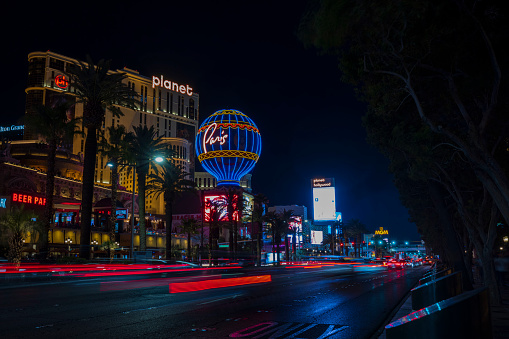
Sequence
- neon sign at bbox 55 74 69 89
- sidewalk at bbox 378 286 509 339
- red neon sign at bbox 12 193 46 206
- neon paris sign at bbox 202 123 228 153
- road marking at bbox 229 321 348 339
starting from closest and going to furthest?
road marking at bbox 229 321 348 339, sidewalk at bbox 378 286 509 339, red neon sign at bbox 12 193 46 206, neon paris sign at bbox 202 123 228 153, neon sign at bbox 55 74 69 89

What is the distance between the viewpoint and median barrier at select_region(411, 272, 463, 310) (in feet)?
24.2

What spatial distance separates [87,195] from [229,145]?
199 ft

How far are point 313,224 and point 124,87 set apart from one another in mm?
166103

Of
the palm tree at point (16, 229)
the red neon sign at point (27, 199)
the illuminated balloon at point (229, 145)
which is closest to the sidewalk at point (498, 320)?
the palm tree at point (16, 229)

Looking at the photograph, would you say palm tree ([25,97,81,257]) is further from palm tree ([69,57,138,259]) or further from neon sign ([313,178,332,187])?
neon sign ([313,178,332,187])

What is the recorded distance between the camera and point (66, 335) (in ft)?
27.8

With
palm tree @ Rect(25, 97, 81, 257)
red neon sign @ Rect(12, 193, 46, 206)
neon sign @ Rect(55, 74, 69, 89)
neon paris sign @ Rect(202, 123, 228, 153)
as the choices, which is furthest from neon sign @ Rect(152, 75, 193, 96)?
palm tree @ Rect(25, 97, 81, 257)

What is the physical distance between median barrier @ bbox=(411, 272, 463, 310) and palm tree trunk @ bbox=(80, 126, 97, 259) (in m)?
31.0

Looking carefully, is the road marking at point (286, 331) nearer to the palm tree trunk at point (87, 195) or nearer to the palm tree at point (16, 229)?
the palm tree at point (16, 229)

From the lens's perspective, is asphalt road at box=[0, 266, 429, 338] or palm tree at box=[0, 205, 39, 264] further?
palm tree at box=[0, 205, 39, 264]

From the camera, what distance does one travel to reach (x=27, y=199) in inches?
2267

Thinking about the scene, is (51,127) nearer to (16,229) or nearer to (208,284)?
(16,229)

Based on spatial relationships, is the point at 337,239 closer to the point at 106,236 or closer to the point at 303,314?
the point at 106,236

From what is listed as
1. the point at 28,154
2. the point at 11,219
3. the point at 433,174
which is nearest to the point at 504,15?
the point at 433,174
